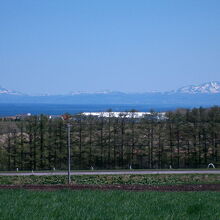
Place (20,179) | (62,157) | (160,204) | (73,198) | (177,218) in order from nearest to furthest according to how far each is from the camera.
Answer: (177,218) < (160,204) < (73,198) < (20,179) < (62,157)

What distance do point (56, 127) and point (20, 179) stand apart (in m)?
20.6

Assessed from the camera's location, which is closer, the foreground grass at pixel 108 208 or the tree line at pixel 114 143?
the foreground grass at pixel 108 208

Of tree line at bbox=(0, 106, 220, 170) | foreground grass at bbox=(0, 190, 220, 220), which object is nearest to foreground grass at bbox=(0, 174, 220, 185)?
tree line at bbox=(0, 106, 220, 170)

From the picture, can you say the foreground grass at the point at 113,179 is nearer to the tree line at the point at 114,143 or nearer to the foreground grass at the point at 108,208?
the tree line at the point at 114,143

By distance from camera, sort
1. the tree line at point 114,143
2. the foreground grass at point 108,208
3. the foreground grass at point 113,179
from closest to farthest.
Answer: the foreground grass at point 108,208
the foreground grass at point 113,179
the tree line at point 114,143

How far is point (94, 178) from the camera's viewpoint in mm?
36719

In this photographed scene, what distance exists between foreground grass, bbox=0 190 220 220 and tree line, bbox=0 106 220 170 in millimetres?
40797

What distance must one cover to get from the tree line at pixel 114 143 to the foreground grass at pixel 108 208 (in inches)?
1606

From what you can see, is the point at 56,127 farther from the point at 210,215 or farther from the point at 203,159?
the point at 210,215

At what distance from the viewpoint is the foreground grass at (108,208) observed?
10922mm

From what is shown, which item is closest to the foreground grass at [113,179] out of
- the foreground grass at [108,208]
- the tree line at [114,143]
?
the tree line at [114,143]

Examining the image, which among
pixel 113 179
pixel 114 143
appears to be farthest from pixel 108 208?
pixel 114 143

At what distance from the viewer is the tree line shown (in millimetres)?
55781

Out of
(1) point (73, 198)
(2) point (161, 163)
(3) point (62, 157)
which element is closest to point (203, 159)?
(2) point (161, 163)
